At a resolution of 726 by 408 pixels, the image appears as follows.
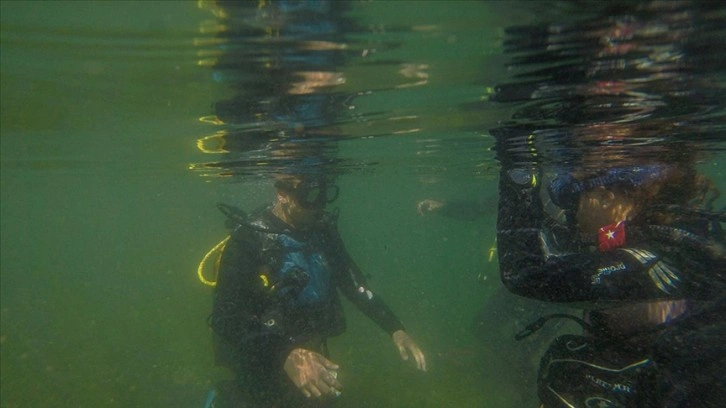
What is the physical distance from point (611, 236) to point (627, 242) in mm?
157

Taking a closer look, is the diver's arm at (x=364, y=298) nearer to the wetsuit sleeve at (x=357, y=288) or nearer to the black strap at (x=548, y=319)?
the wetsuit sleeve at (x=357, y=288)

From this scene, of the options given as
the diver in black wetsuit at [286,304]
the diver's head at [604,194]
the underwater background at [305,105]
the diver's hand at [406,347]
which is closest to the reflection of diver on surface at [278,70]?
the underwater background at [305,105]

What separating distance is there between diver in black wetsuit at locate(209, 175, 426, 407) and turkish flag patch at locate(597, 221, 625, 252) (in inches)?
135

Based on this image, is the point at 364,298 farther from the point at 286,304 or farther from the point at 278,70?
the point at 278,70

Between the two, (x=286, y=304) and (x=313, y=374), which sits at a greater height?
(x=286, y=304)

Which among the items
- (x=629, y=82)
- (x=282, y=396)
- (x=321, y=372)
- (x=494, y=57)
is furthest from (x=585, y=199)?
(x=282, y=396)

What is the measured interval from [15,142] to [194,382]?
32.8 feet

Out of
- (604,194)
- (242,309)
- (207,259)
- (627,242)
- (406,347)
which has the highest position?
(604,194)

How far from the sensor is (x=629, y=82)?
22.4ft

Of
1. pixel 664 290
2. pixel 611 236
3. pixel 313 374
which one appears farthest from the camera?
pixel 313 374

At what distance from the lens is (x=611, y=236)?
14.6 feet

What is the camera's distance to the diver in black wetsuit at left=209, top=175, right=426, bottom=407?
263 inches

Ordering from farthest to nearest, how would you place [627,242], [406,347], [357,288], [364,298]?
[357,288] → [364,298] → [406,347] → [627,242]

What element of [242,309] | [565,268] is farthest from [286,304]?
[565,268]
